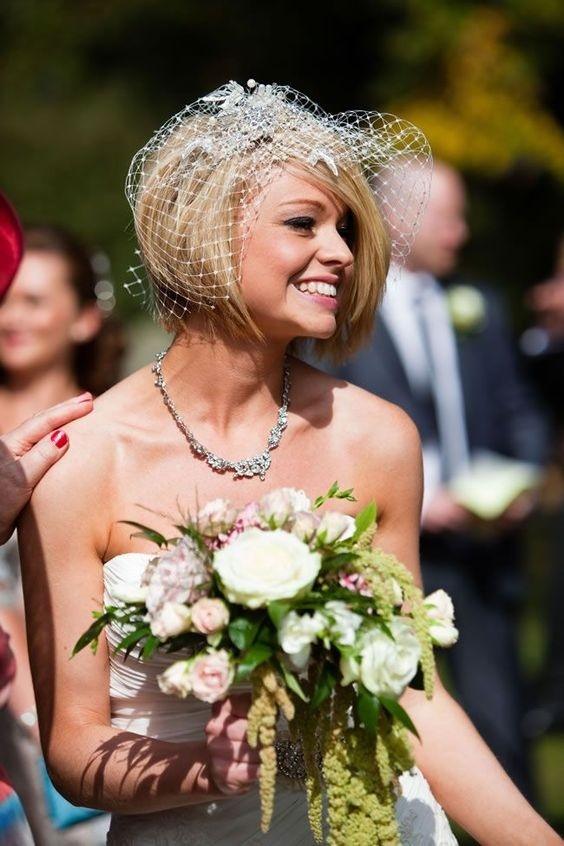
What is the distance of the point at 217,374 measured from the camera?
11.8 ft

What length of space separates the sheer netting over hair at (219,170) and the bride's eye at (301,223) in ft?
0.29

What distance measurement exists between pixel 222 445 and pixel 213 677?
0.89m

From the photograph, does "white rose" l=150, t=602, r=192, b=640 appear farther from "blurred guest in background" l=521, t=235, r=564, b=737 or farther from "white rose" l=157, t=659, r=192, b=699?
"blurred guest in background" l=521, t=235, r=564, b=737

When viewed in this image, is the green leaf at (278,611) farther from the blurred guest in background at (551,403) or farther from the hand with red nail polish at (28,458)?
the blurred guest in background at (551,403)

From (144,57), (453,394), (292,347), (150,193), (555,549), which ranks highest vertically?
(144,57)

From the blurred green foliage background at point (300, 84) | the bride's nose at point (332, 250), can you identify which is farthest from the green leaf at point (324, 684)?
the blurred green foliage background at point (300, 84)

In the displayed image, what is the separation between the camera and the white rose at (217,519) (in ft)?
9.63

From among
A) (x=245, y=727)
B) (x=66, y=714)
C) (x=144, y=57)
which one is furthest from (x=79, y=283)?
(x=144, y=57)

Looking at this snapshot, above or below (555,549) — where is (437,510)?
above

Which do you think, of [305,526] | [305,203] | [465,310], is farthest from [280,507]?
[465,310]

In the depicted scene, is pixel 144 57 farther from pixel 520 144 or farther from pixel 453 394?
pixel 453 394

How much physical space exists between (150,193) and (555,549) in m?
5.84

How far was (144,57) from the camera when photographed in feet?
48.3

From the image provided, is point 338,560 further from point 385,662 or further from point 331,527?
point 385,662
